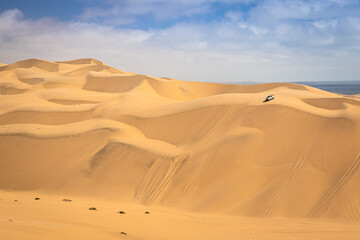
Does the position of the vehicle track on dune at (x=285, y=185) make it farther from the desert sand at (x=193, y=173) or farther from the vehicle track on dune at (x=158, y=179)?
the vehicle track on dune at (x=158, y=179)

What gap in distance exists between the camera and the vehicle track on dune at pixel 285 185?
10884mm

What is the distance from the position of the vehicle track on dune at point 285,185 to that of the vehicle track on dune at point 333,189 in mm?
1168

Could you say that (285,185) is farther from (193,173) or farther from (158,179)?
(158,179)

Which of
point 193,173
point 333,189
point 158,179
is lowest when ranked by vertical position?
point 158,179

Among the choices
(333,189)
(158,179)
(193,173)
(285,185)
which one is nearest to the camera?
(333,189)

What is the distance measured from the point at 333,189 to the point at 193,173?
552 cm

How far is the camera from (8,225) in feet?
20.0

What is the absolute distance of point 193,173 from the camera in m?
13.6

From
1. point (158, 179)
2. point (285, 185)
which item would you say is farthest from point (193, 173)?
point (285, 185)

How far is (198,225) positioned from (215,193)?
2.76 metres

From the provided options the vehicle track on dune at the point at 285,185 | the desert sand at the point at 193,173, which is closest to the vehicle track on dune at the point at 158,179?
the desert sand at the point at 193,173

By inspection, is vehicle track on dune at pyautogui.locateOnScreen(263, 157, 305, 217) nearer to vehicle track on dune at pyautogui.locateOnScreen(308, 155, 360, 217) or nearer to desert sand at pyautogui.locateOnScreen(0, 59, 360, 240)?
desert sand at pyautogui.locateOnScreen(0, 59, 360, 240)

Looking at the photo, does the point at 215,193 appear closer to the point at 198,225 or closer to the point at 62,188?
the point at 198,225

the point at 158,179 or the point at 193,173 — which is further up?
the point at 193,173
